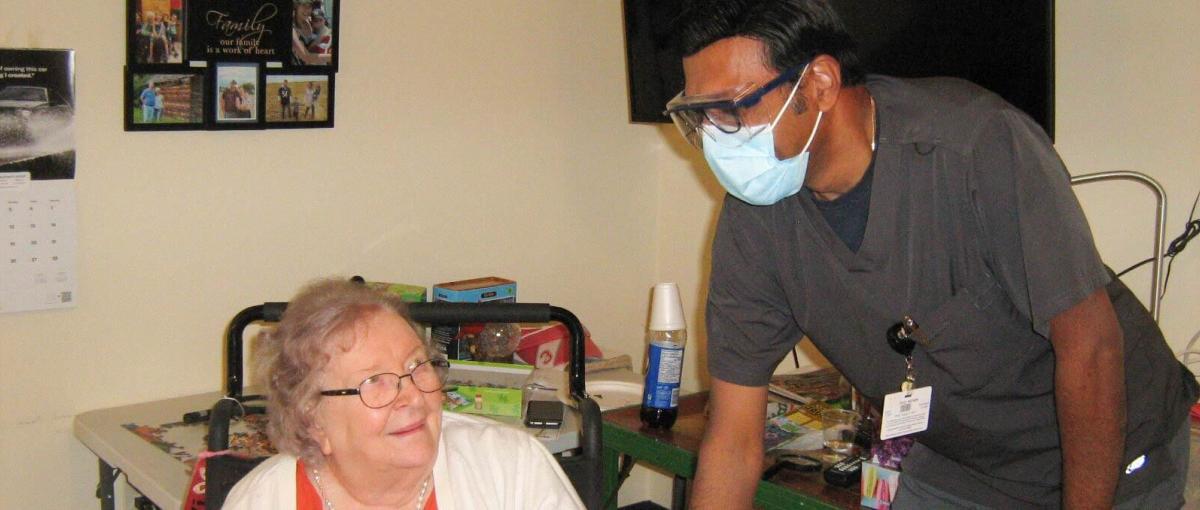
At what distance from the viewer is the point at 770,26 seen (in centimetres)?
142

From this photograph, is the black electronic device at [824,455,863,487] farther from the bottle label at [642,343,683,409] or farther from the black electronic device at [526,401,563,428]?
the black electronic device at [526,401,563,428]

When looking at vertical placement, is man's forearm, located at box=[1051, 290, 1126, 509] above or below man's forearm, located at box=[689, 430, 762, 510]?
above

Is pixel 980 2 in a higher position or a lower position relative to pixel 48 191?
higher

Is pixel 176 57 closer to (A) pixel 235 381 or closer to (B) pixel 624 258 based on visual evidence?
(A) pixel 235 381

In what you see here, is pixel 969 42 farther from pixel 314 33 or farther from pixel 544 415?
pixel 314 33

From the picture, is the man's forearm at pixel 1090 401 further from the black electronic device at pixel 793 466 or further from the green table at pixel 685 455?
the black electronic device at pixel 793 466

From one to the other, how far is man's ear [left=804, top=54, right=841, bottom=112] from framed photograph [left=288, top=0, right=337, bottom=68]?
5.34ft

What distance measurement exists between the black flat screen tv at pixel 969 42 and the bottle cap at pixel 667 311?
2.00ft

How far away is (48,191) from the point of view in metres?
2.41

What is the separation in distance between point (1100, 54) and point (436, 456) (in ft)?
5.64

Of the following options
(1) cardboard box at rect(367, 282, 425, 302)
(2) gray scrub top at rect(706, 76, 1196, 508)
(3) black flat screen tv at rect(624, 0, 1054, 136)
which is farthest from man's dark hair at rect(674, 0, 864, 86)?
(1) cardboard box at rect(367, 282, 425, 302)

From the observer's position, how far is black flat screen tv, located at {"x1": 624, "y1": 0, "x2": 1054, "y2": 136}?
2.24m

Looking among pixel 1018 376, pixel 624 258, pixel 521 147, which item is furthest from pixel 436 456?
pixel 624 258

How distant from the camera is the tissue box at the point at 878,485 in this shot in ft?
6.28
